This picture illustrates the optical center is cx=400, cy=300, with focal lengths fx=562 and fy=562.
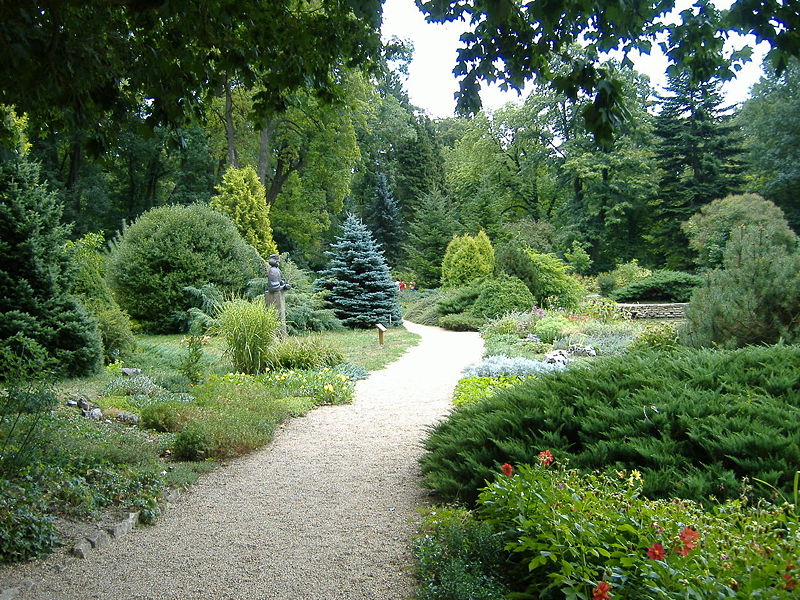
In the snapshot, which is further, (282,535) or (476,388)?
(476,388)

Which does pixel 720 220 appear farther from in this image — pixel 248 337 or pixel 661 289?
pixel 248 337

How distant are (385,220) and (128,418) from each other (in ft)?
88.2

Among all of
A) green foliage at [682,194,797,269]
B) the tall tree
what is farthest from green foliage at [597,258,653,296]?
the tall tree

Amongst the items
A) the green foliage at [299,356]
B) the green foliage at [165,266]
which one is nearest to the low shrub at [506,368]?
the green foliage at [299,356]

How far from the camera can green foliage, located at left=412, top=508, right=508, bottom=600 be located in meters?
2.52

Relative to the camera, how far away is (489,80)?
363cm

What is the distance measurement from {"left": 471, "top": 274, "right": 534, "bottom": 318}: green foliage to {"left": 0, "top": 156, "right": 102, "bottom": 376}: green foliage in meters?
10.6

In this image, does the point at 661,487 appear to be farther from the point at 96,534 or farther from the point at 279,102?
the point at 279,102

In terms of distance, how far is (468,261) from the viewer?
70.0 ft

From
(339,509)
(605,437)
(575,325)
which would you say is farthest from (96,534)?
(575,325)

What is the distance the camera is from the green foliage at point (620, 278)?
23078 millimetres

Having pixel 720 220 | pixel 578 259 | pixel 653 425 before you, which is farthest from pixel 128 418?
pixel 720 220

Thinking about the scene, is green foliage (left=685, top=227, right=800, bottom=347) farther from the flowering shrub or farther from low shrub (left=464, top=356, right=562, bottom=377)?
the flowering shrub

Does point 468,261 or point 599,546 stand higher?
point 468,261
